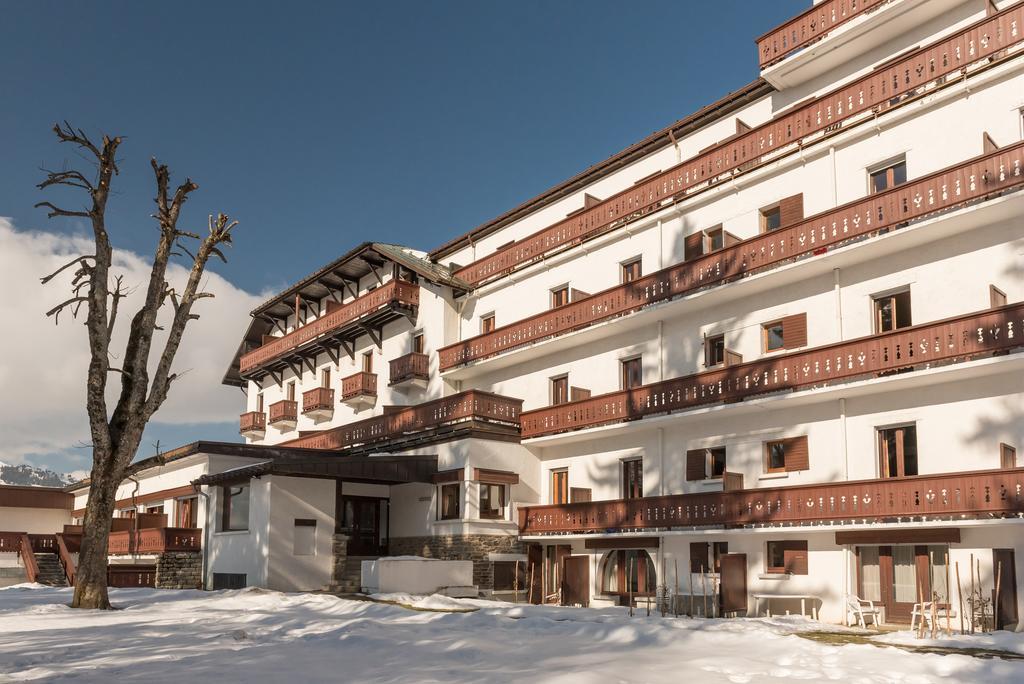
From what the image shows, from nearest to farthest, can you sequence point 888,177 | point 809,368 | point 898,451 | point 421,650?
1. point 421,650
2. point 898,451
3. point 809,368
4. point 888,177

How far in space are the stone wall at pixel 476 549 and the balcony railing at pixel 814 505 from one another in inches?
60.9

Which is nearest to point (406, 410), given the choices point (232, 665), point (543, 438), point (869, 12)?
point (543, 438)

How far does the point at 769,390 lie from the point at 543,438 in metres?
9.57

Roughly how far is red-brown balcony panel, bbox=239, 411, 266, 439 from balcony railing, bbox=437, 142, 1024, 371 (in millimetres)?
20664

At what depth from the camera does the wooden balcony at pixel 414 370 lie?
128ft

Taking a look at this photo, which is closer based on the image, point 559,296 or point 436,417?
point 436,417

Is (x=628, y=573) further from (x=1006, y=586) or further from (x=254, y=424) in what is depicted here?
(x=254, y=424)

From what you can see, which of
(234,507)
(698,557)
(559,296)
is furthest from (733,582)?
(234,507)

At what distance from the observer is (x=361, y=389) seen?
42.0 m

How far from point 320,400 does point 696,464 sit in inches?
904

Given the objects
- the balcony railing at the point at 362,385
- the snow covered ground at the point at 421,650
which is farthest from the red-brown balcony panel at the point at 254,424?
the snow covered ground at the point at 421,650

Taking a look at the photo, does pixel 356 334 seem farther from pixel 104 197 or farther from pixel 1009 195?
pixel 1009 195

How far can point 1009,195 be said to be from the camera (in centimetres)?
2073

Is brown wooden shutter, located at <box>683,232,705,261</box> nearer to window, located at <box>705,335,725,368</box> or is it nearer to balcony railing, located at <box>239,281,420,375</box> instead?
window, located at <box>705,335,725,368</box>
